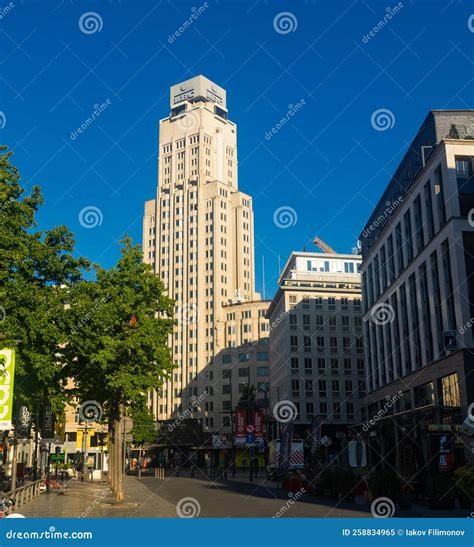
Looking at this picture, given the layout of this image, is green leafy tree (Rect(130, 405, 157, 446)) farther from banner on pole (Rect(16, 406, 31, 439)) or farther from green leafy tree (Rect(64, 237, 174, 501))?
green leafy tree (Rect(64, 237, 174, 501))

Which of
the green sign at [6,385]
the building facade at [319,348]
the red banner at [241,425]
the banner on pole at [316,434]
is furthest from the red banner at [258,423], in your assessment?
the building facade at [319,348]

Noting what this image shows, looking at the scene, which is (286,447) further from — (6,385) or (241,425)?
(6,385)

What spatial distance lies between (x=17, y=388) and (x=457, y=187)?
31.3 meters

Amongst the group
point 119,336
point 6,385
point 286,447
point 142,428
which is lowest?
point 286,447

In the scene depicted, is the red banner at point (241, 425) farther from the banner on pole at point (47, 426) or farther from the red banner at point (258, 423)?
the banner on pole at point (47, 426)

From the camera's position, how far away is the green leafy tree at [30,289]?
25891 mm

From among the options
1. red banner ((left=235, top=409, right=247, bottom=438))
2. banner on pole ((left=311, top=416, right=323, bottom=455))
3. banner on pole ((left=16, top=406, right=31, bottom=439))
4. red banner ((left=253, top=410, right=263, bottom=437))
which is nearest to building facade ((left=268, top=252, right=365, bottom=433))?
red banner ((left=253, top=410, right=263, bottom=437))

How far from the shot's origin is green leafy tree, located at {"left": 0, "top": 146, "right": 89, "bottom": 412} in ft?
84.9

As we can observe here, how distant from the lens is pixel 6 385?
2148cm

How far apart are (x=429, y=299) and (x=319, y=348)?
170 ft

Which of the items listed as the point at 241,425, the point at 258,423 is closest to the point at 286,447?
the point at 241,425

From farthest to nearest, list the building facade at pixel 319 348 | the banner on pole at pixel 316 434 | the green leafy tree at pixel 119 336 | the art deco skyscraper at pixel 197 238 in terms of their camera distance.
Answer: the art deco skyscraper at pixel 197 238 < the building facade at pixel 319 348 < the banner on pole at pixel 316 434 < the green leafy tree at pixel 119 336

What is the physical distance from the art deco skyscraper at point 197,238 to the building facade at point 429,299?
7815 cm

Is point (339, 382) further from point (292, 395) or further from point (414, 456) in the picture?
point (414, 456)
